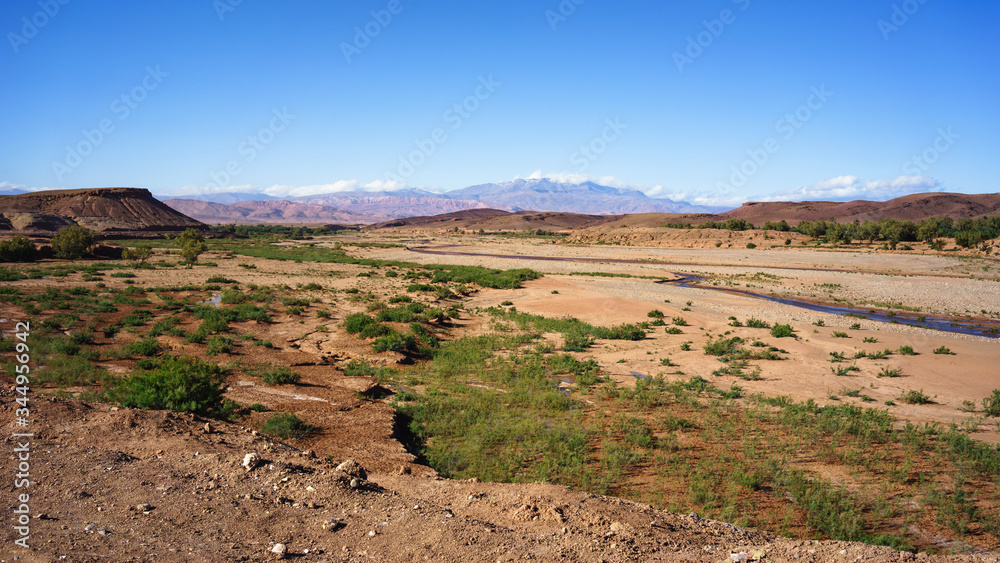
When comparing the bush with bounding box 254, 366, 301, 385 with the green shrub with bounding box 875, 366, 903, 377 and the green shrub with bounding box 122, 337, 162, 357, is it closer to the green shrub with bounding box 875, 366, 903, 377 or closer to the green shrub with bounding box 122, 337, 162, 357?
the green shrub with bounding box 122, 337, 162, 357

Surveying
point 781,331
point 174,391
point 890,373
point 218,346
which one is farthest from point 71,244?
point 890,373

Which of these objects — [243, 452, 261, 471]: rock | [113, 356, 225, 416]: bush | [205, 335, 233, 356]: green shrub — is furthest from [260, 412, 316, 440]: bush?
[205, 335, 233, 356]: green shrub

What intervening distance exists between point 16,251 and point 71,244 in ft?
12.7

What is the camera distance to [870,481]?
8.50 meters

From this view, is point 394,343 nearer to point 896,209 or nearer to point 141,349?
point 141,349

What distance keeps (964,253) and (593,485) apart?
227ft

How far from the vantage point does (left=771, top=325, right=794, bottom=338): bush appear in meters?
19.6

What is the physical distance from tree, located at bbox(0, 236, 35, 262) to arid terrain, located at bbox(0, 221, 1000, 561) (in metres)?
17.0

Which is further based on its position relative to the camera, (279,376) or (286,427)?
(279,376)

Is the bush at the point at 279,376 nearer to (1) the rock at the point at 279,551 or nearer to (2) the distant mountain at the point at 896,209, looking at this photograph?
(1) the rock at the point at 279,551

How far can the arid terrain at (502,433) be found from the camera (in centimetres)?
540

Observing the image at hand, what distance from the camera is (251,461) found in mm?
6707

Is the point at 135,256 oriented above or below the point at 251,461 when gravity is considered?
above

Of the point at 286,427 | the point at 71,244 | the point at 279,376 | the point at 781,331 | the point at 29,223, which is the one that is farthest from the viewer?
the point at 29,223
